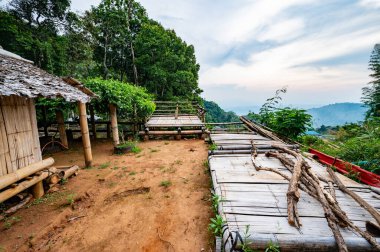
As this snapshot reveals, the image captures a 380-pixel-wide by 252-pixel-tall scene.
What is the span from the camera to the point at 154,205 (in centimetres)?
436

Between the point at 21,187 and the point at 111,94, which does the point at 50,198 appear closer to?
the point at 21,187

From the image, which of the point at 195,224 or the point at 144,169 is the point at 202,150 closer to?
the point at 144,169

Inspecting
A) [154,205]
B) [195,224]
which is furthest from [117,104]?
[195,224]

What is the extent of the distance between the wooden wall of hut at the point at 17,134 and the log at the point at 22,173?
0.68 feet

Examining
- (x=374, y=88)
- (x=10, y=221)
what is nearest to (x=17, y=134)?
(x=10, y=221)

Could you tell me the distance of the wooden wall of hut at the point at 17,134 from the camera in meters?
4.28

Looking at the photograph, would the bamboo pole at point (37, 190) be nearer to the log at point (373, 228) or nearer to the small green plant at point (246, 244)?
the small green plant at point (246, 244)

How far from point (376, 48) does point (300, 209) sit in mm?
31195

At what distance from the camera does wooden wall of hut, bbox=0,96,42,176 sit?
4.28 m

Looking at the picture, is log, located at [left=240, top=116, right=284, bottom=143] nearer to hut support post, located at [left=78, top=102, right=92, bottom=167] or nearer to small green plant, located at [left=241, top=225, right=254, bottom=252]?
small green plant, located at [left=241, top=225, right=254, bottom=252]

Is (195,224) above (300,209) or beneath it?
beneath

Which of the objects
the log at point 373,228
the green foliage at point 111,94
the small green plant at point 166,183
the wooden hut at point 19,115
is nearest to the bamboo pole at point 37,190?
the wooden hut at point 19,115

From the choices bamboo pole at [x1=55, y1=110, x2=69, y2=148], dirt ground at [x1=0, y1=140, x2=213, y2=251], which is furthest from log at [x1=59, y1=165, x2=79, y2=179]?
bamboo pole at [x1=55, y1=110, x2=69, y2=148]

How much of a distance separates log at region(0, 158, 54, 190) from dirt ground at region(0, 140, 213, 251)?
0.74 metres
